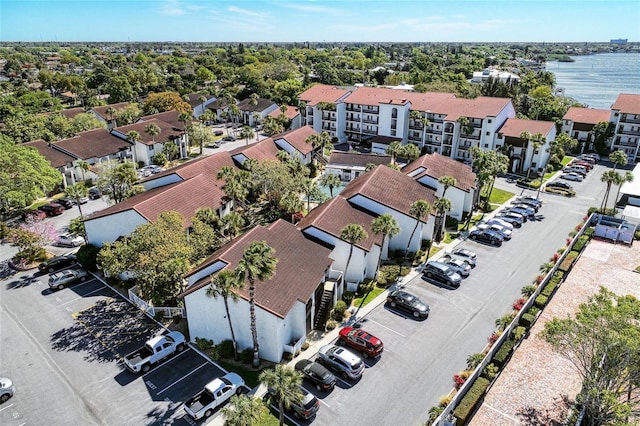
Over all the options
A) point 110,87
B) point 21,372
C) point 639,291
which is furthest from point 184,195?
point 110,87

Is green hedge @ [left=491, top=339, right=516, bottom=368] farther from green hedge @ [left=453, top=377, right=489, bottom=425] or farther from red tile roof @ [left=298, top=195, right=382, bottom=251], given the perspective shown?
red tile roof @ [left=298, top=195, right=382, bottom=251]

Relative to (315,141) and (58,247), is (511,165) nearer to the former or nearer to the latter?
(315,141)

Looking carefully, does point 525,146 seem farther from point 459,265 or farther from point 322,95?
point 322,95

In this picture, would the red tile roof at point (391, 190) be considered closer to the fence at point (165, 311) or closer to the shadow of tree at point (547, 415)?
the fence at point (165, 311)

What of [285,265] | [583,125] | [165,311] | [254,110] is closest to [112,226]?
[165,311]

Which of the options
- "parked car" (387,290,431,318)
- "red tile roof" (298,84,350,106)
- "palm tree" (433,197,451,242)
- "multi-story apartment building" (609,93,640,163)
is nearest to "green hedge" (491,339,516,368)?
"parked car" (387,290,431,318)

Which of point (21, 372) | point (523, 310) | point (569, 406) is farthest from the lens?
point (523, 310)

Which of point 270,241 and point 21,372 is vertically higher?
point 270,241
